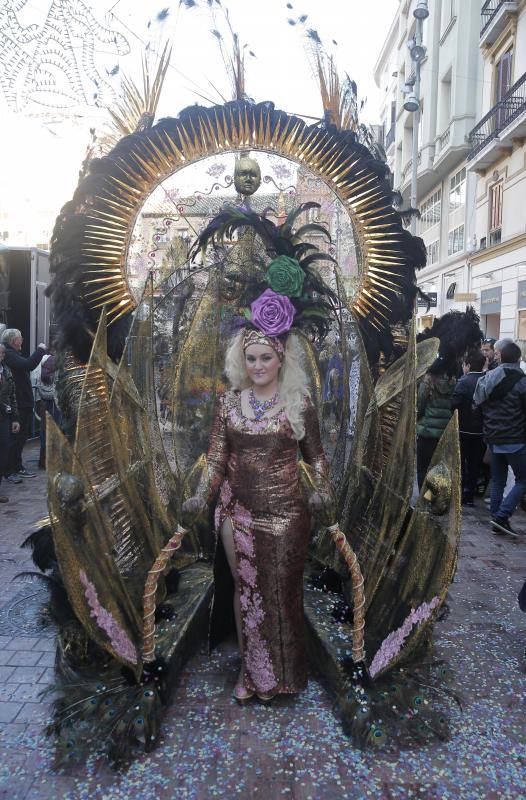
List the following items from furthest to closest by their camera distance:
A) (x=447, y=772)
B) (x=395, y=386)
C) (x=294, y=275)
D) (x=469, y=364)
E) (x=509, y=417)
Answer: (x=469, y=364) < (x=509, y=417) < (x=395, y=386) < (x=294, y=275) < (x=447, y=772)

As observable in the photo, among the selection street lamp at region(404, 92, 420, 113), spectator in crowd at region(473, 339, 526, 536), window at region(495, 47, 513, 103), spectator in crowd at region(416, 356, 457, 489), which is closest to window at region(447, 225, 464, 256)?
window at region(495, 47, 513, 103)

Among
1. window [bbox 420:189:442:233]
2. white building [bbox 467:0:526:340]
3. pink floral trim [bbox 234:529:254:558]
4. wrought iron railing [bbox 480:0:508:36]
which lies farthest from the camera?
window [bbox 420:189:442:233]

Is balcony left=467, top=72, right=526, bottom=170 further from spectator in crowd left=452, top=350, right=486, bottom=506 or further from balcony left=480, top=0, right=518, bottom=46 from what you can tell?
spectator in crowd left=452, top=350, right=486, bottom=506

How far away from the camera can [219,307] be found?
3584 mm

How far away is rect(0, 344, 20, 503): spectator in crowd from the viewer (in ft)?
21.4

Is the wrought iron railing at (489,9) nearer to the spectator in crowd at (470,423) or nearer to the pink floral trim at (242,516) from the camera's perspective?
the spectator in crowd at (470,423)

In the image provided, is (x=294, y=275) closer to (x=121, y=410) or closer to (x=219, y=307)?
(x=219, y=307)

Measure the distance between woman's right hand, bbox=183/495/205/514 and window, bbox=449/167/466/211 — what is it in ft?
63.3

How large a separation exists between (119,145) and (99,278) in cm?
77

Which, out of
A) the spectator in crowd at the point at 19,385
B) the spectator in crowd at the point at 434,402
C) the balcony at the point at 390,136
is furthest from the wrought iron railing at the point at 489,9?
the spectator in crowd at the point at 19,385

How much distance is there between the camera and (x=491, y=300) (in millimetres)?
16594

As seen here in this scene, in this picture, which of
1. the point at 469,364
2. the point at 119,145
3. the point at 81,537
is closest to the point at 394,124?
the point at 469,364

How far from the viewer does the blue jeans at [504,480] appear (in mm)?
5379

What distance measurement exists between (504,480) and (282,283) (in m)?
3.96
